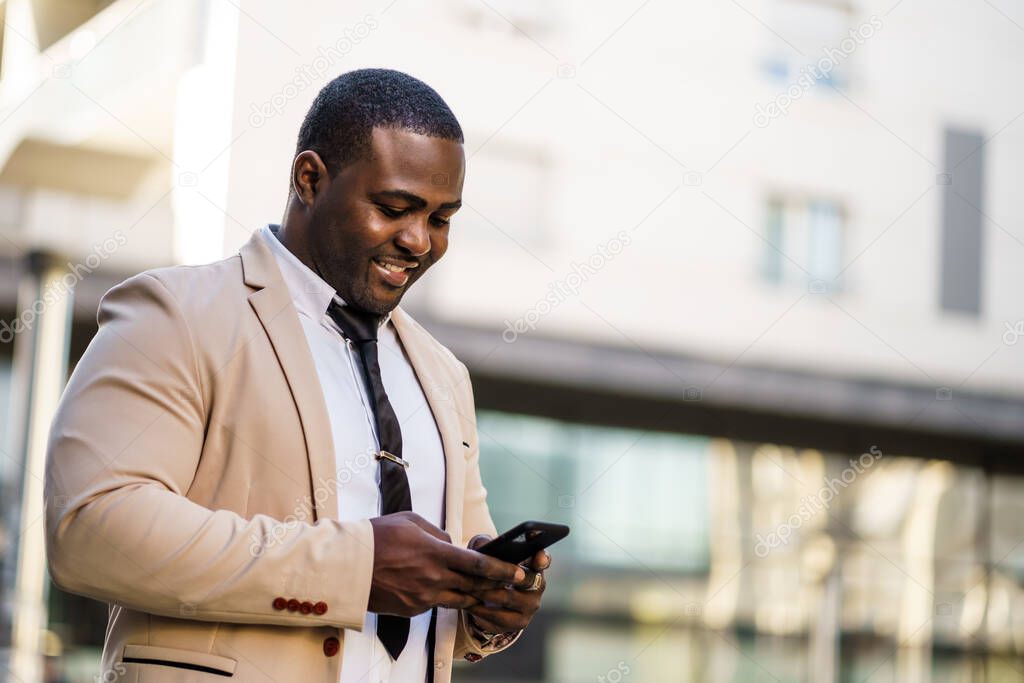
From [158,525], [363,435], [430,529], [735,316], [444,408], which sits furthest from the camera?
[735,316]

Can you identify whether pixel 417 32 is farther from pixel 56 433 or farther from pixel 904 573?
pixel 56 433

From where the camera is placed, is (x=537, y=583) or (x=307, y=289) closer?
(x=537, y=583)

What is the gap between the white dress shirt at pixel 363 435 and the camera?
2.06 m

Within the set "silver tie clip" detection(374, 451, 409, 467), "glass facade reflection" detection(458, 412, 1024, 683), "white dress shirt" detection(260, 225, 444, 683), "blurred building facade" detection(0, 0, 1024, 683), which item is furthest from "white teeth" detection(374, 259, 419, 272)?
"glass facade reflection" detection(458, 412, 1024, 683)

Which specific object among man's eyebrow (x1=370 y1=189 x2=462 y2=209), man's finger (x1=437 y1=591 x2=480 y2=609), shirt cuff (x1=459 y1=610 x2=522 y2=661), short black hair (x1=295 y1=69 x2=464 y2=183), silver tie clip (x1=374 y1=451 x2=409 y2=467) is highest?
short black hair (x1=295 y1=69 x2=464 y2=183)

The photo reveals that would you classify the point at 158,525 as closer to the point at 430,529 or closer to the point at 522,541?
the point at 430,529

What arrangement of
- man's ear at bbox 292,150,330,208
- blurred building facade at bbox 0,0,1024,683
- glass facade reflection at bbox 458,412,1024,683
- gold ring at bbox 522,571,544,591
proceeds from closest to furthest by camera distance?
1. gold ring at bbox 522,571,544,591
2. man's ear at bbox 292,150,330,208
3. blurred building facade at bbox 0,0,1024,683
4. glass facade reflection at bbox 458,412,1024,683

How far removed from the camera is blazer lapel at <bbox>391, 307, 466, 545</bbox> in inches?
88.2

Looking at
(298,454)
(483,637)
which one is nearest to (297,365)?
(298,454)

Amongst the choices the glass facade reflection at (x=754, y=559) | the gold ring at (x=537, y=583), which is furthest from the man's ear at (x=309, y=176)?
the glass facade reflection at (x=754, y=559)

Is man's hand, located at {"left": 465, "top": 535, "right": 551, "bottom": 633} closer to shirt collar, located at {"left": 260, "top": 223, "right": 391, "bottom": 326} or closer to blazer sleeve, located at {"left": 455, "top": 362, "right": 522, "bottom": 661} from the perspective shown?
blazer sleeve, located at {"left": 455, "top": 362, "right": 522, "bottom": 661}

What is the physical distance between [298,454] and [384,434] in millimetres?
206

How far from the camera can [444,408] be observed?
2.36 m

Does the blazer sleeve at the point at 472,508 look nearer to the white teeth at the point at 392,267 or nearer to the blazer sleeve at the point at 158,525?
the white teeth at the point at 392,267
